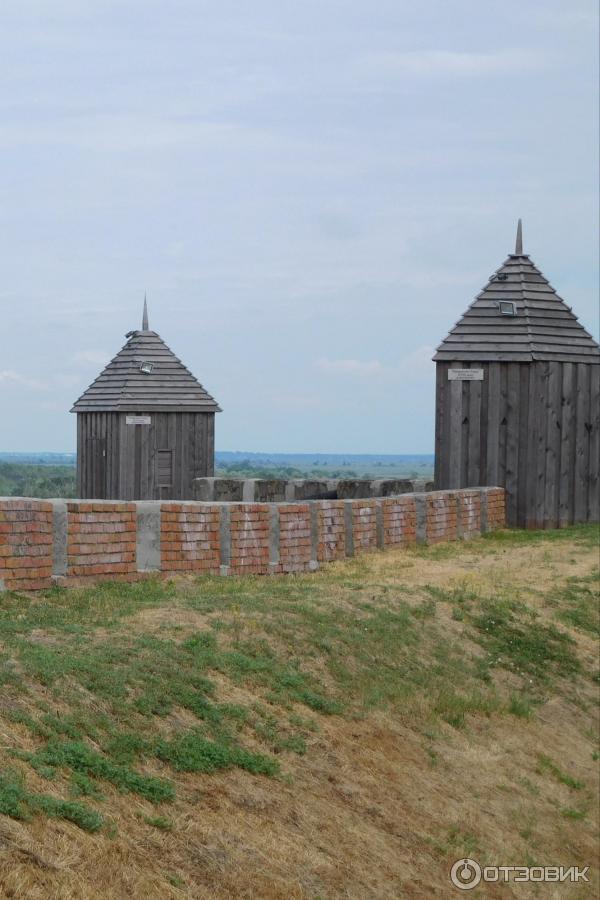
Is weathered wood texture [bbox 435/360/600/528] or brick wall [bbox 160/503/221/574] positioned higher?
weathered wood texture [bbox 435/360/600/528]

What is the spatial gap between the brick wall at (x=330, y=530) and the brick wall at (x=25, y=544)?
18.0 ft

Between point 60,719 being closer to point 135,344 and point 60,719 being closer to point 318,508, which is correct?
point 318,508

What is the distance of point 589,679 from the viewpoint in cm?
1680

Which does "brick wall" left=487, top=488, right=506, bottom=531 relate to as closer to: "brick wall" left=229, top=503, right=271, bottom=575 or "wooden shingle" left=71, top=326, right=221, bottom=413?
"brick wall" left=229, top=503, right=271, bottom=575

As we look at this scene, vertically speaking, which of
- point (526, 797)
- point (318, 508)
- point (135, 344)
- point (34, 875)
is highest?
point (135, 344)

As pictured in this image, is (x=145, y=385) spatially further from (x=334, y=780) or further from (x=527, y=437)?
(x=334, y=780)

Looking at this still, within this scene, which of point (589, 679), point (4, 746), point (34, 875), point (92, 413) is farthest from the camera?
point (92, 413)

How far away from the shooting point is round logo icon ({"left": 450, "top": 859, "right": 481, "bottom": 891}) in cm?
1044

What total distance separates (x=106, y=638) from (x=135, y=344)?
94.9 ft

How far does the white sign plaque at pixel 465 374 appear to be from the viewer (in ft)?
96.7

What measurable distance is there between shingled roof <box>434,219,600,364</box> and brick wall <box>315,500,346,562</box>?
9.75 metres

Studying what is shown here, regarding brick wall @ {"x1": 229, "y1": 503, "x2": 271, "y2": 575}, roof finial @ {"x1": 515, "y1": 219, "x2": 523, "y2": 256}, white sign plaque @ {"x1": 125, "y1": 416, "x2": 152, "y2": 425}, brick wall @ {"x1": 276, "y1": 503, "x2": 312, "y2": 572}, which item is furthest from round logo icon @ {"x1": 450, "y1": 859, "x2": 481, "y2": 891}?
white sign plaque @ {"x1": 125, "y1": 416, "x2": 152, "y2": 425}

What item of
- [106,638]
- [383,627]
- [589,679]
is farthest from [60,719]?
[589,679]

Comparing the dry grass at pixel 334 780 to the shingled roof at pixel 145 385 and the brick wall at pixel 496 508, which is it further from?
the shingled roof at pixel 145 385
